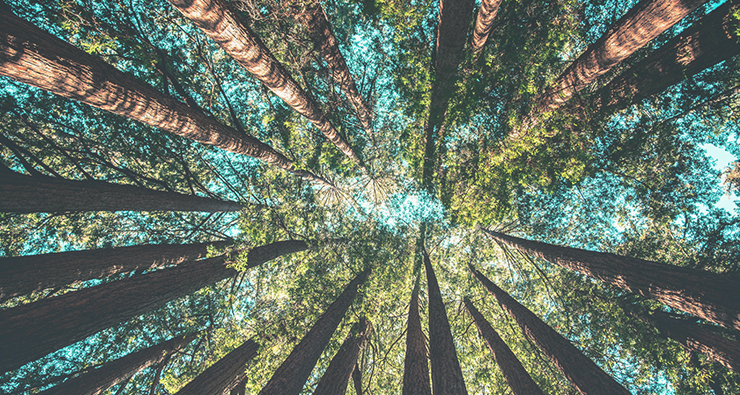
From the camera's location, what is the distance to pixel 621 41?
172 inches

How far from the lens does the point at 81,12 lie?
13.4ft

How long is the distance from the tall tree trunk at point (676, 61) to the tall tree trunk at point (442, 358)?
290 inches

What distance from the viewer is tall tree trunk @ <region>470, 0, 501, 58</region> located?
4.32m

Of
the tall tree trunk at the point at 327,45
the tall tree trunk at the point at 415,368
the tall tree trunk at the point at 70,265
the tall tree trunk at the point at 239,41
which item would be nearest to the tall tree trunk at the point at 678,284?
the tall tree trunk at the point at 415,368

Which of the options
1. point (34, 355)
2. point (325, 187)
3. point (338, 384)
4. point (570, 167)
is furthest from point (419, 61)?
point (34, 355)

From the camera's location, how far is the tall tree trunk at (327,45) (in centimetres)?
495

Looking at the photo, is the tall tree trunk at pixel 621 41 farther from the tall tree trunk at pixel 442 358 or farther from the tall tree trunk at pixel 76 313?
the tall tree trunk at pixel 76 313

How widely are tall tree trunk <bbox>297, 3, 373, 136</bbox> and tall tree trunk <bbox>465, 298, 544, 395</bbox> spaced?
9140 millimetres

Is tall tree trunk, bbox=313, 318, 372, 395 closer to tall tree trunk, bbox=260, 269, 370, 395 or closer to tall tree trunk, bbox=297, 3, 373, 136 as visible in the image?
tall tree trunk, bbox=260, 269, 370, 395

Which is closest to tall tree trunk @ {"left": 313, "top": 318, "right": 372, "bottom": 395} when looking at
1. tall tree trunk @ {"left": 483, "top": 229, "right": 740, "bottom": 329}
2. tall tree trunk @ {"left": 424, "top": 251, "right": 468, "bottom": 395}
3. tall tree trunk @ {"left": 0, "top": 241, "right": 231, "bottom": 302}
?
tall tree trunk @ {"left": 424, "top": 251, "right": 468, "bottom": 395}

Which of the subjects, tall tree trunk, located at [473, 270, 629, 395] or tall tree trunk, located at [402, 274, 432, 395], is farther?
tall tree trunk, located at [402, 274, 432, 395]

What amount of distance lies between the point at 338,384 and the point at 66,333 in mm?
5584

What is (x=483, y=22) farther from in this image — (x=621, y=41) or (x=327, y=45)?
(x=327, y=45)

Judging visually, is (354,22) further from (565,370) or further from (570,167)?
(565,370)
